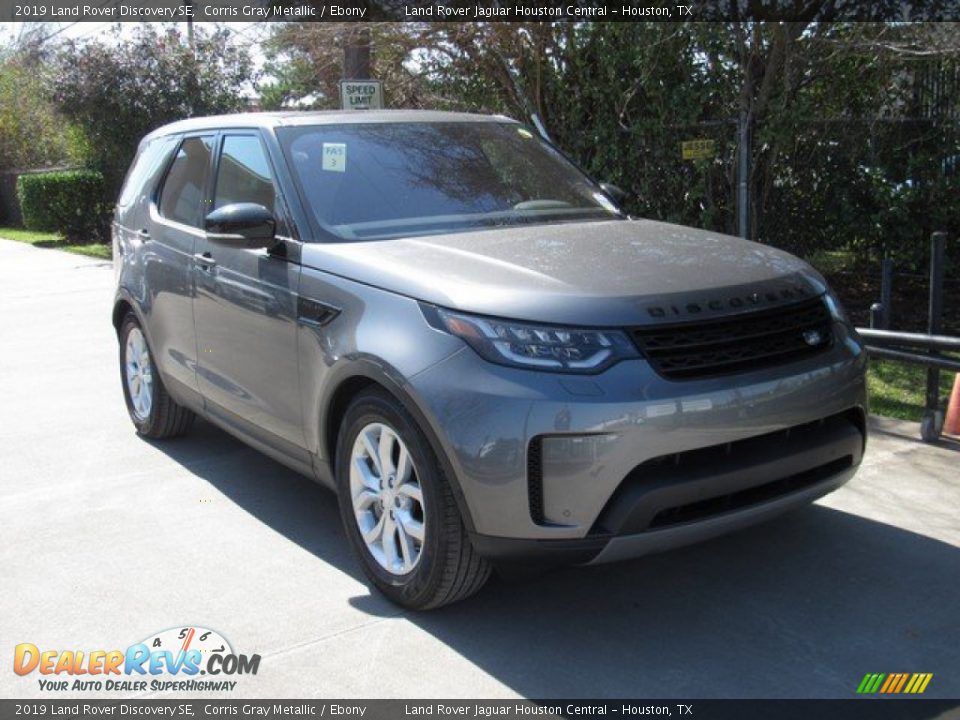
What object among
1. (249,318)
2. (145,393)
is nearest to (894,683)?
(249,318)

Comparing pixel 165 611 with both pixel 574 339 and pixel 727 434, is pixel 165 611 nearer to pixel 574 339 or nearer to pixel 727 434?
pixel 574 339

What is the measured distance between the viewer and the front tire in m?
3.65

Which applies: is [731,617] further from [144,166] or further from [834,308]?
[144,166]

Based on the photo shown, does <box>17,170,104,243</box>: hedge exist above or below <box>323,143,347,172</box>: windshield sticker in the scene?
below

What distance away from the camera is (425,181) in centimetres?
476

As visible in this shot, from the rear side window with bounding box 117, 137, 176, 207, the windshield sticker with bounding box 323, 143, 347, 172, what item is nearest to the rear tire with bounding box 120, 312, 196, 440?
the rear side window with bounding box 117, 137, 176, 207

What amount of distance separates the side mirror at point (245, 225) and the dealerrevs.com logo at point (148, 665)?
160cm

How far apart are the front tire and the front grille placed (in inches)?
33.4

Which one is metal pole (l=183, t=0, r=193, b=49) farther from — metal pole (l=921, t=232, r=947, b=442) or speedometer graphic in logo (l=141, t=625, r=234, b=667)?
speedometer graphic in logo (l=141, t=625, r=234, b=667)

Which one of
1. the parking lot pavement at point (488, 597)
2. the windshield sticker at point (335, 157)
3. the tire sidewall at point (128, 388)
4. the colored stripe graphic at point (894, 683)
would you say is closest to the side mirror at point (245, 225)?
the windshield sticker at point (335, 157)

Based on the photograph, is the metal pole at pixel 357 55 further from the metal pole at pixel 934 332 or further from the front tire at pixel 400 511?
the front tire at pixel 400 511

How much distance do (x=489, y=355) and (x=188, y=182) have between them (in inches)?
112

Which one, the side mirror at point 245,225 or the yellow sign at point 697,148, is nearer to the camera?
the side mirror at point 245,225

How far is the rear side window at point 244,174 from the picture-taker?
4746mm
